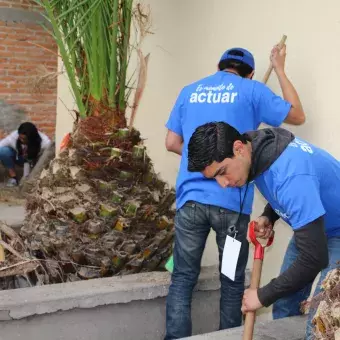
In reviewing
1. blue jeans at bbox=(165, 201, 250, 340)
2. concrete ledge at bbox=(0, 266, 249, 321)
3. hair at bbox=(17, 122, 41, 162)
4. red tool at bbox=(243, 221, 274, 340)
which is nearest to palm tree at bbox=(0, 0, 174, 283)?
concrete ledge at bbox=(0, 266, 249, 321)

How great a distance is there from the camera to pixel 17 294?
12.3 ft

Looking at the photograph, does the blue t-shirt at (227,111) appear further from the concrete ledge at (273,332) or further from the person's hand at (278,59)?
the concrete ledge at (273,332)

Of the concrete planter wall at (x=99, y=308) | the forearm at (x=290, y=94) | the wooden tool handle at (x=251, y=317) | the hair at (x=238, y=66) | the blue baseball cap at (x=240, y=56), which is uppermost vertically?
the blue baseball cap at (x=240, y=56)

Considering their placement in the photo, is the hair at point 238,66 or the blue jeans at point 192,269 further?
the hair at point 238,66

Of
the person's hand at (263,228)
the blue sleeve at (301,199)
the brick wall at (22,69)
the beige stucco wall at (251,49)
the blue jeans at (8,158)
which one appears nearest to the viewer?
the blue sleeve at (301,199)

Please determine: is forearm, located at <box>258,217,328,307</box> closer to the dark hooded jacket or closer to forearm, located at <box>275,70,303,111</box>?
the dark hooded jacket

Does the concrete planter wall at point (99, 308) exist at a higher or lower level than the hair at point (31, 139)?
higher

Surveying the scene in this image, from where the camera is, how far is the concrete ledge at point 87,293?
367cm

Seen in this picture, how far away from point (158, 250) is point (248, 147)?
6.27ft

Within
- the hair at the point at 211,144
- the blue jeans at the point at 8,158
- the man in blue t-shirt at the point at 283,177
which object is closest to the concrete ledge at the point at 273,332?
the man in blue t-shirt at the point at 283,177

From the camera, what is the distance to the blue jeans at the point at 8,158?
9695 millimetres

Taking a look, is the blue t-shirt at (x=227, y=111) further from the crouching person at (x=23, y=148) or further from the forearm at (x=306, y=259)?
the crouching person at (x=23, y=148)

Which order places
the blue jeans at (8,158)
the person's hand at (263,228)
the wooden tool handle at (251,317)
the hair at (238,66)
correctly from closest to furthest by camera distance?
1. the wooden tool handle at (251,317)
2. the person's hand at (263,228)
3. the hair at (238,66)
4. the blue jeans at (8,158)

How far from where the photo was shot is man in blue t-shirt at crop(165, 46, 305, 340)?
3.68 meters
